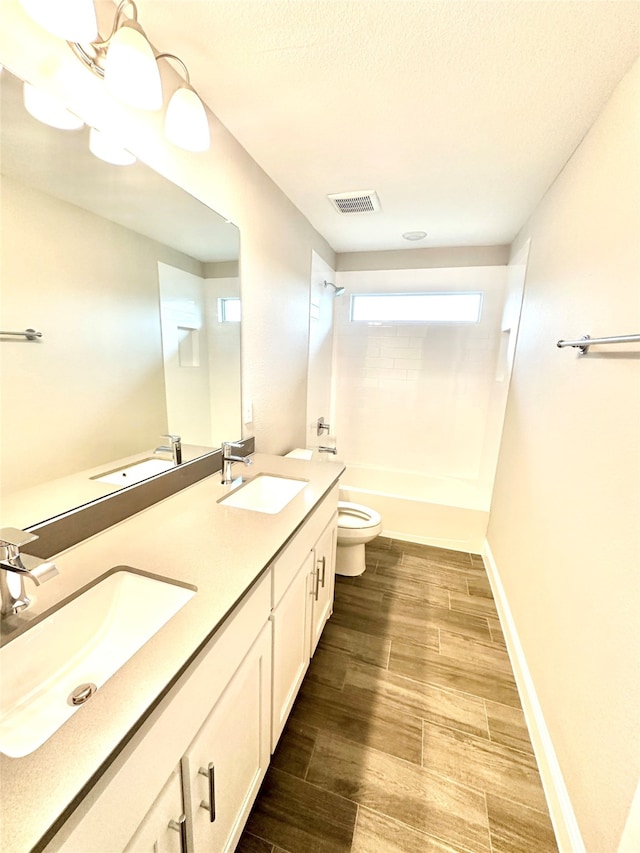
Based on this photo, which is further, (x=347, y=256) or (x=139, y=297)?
(x=347, y=256)

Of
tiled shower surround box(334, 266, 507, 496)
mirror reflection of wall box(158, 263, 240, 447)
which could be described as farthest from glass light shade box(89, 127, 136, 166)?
tiled shower surround box(334, 266, 507, 496)

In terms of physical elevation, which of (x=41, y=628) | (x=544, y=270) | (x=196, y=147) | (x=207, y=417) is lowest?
(x=41, y=628)

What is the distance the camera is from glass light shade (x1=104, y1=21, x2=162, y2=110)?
2.85 feet

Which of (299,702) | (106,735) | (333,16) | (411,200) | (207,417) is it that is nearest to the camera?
(106,735)

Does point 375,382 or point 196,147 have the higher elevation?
point 196,147

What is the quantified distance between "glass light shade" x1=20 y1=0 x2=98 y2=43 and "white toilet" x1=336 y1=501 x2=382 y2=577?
224 centimetres

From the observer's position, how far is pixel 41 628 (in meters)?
0.72

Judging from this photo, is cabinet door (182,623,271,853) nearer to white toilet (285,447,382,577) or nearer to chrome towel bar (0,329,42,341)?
chrome towel bar (0,329,42,341)

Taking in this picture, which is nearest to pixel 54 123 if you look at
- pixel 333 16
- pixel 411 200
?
pixel 333 16

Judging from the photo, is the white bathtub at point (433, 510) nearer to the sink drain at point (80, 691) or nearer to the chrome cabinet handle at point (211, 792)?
the chrome cabinet handle at point (211, 792)

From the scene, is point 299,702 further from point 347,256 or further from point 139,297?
point 347,256

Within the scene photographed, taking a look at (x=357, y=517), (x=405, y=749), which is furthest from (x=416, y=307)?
(x=405, y=749)

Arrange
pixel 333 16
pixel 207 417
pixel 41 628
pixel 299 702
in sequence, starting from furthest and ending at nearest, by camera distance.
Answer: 1. pixel 207 417
2. pixel 299 702
3. pixel 333 16
4. pixel 41 628

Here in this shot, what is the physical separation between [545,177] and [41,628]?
2.65 meters
